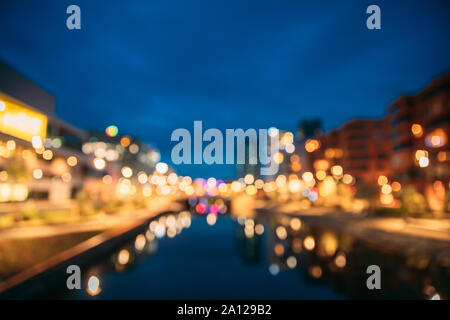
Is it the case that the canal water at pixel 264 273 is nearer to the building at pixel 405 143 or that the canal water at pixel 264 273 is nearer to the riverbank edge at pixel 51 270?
the riverbank edge at pixel 51 270

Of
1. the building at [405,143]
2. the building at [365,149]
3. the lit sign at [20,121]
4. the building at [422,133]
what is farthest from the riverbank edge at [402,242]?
the building at [365,149]

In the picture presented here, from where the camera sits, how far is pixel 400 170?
53969 mm

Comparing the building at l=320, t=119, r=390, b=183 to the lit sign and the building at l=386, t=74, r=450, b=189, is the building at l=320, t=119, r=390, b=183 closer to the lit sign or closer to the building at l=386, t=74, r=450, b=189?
the building at l=386, t=74, r=450, b=189

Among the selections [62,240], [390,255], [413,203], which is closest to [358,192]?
[413,203]

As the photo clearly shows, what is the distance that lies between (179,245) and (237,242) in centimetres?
560

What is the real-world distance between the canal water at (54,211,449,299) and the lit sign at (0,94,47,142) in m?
7.12

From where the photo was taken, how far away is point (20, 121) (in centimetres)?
1288

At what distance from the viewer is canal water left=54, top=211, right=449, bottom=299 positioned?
11.8 meters

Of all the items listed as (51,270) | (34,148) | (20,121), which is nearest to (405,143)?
(34,148)

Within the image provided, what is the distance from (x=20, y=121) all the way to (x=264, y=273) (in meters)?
14.8

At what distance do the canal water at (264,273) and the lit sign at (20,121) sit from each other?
23.4ft

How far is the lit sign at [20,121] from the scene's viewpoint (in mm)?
11812

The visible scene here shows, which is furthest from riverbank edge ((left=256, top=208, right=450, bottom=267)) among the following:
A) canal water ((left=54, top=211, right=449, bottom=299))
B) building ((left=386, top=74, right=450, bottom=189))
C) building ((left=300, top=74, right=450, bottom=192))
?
building ((left=386, top=74, right=450, bottom=189))
